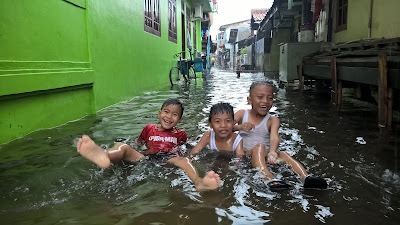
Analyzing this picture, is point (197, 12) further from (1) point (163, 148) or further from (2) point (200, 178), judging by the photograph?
(2) point (200, 178)

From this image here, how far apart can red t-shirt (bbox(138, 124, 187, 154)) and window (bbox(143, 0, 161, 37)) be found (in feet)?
23.2

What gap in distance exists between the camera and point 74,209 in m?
2.07

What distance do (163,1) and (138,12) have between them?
3649 millimetres

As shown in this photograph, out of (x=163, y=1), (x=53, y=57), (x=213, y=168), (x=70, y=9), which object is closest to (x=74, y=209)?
(x=213, y=168)

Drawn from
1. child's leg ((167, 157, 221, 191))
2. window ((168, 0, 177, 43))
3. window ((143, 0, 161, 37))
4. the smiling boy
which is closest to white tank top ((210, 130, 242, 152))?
the smiling boy

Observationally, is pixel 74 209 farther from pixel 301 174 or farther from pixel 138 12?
pixel 138 12

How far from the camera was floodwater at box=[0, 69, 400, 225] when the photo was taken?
1.98 metres

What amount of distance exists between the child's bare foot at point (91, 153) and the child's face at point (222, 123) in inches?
45.5

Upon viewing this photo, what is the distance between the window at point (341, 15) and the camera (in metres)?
9.68

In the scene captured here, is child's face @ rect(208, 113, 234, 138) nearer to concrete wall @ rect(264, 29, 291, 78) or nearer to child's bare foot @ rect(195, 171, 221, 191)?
child's bare foot @ rect(195, 171, 221, 191)

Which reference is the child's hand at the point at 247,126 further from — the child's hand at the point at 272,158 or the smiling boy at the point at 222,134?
the child's hand at the point at 272,158

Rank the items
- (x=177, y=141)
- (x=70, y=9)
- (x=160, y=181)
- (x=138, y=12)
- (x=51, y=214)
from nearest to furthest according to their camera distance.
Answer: (x=51, y=214)
(x=160, y=181)
(x=177, y=141)
(x=70, y=9)
(x=138, y=12)

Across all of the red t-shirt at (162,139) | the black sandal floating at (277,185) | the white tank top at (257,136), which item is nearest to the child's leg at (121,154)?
the red t-shirt at (162,139)

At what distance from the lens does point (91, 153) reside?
8.21 ft
